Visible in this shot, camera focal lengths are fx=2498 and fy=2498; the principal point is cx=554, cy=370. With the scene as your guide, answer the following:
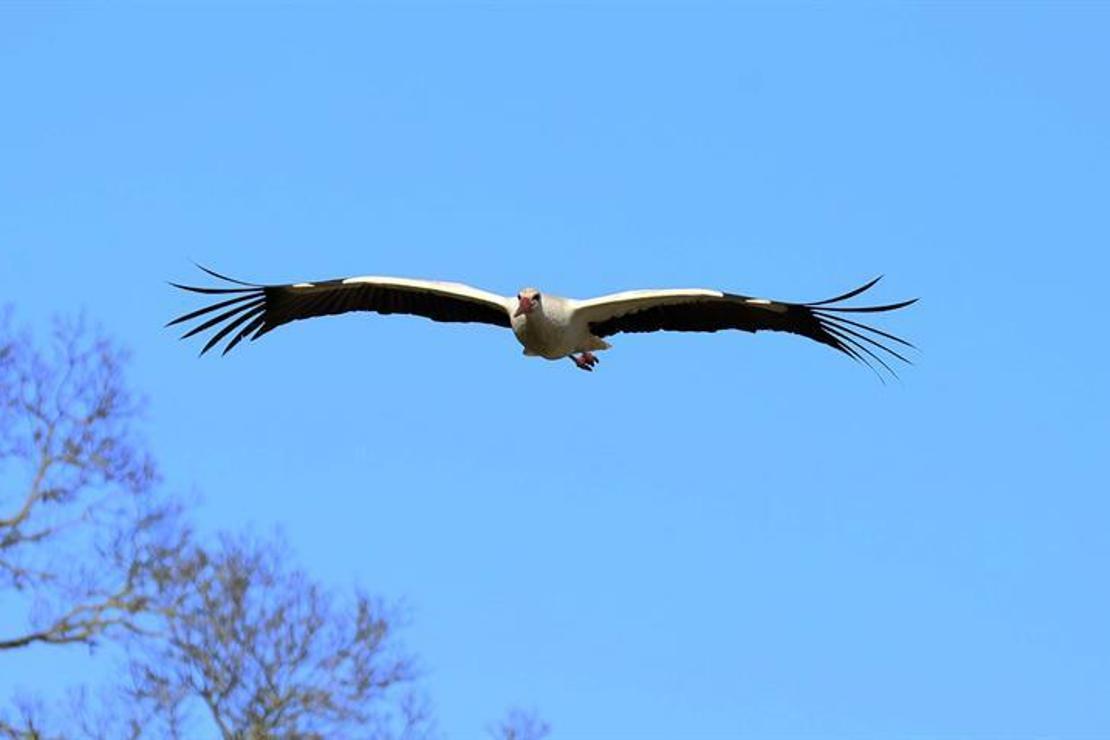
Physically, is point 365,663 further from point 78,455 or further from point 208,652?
point 78,455

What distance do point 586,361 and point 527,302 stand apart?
3.46 feet

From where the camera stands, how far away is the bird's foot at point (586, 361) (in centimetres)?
1834

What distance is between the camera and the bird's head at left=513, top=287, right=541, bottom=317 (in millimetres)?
17484

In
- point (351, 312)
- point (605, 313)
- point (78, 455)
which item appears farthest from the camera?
point (78, 455)

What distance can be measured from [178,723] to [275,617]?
1500 millimetres

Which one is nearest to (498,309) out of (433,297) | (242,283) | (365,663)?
(433,297)

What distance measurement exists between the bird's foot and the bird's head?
880mm

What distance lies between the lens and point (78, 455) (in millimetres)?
27031

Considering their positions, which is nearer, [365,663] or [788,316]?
[788,316]

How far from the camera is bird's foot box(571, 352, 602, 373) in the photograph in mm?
18344

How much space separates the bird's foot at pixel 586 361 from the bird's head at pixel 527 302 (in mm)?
880

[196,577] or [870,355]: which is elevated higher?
[196,577]

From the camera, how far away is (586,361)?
18.4 meters

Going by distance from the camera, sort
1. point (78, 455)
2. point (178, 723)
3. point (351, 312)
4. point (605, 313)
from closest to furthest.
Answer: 1. point (605, 313)
2. point (351, 312)
3. point (178, 723)
4. point (78, 455)
